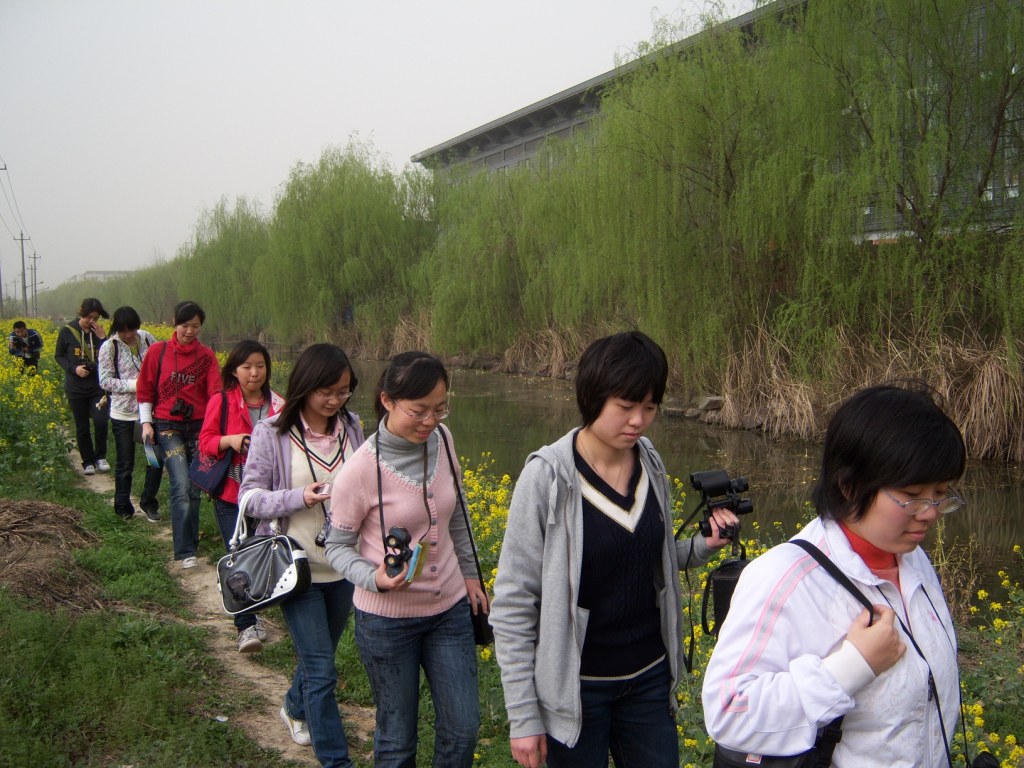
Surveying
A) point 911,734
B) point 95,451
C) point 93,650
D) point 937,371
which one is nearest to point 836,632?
point 911,734

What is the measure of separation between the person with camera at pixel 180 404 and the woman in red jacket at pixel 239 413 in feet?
4.29

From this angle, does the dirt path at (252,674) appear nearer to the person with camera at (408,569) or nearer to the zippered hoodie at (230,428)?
the zippered hoodie at (230,428)

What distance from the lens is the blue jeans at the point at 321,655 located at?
3189 millimetres

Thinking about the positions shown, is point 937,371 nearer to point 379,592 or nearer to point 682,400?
point 682,400

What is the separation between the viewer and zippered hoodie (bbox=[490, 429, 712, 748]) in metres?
2.21

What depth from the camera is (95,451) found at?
9.17m

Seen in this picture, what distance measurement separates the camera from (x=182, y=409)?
5902mm

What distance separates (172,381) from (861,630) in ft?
17.1

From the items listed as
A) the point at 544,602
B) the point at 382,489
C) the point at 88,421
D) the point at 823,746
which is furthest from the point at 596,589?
the point at 88,421

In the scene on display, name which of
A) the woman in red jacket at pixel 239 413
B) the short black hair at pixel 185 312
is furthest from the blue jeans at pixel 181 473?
the woman in red jacket at pixel 239 413

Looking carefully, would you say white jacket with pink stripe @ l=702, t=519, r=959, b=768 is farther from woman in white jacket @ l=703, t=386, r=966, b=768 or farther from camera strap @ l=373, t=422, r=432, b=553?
camera strap @ l=373, t=422, r=432, b=553

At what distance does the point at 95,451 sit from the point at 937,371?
10.0m

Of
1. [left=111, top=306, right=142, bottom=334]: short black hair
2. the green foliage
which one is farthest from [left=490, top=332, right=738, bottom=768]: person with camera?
the green foliage

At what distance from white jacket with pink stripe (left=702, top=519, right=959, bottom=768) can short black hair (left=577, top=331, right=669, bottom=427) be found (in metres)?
0.72
